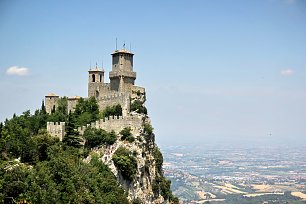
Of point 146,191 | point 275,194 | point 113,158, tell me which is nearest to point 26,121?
point 113,158

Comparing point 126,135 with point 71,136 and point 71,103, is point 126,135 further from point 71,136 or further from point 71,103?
point 71,103

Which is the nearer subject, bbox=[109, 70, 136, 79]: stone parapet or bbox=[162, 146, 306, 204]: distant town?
bbox=[109, 70, 136, 79]: stone parapet

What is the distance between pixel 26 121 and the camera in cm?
3619

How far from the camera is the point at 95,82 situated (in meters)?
40.2

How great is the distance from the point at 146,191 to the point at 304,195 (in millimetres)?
100005

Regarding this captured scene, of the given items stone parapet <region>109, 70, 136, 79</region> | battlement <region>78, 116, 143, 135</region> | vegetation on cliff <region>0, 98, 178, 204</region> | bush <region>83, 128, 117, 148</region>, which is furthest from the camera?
stone parapet <region>109, 70, 136, 79</region>

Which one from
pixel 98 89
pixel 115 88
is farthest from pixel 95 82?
pixel 115 88

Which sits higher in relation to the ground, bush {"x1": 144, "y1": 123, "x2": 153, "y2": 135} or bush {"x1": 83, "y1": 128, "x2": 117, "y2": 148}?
bush {"x1": 144, "y1": 123, "x2": 153, "y2": 135}

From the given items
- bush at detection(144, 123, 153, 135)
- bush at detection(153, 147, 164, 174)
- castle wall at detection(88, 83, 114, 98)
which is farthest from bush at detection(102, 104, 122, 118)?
bush at detection(153, 147, 164, 174)

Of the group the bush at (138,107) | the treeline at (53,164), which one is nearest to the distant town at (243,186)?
the bush at (138,107)

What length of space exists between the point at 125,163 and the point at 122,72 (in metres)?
9.48

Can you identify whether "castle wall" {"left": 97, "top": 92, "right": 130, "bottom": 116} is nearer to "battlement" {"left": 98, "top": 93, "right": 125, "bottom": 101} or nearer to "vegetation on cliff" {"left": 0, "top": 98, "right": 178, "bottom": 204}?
"battlement" {"left": 98, "top": 93, "right": 125, "bottom": 101}

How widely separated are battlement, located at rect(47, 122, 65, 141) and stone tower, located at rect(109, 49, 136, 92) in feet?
25.0

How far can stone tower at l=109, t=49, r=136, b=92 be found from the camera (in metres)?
39.0
